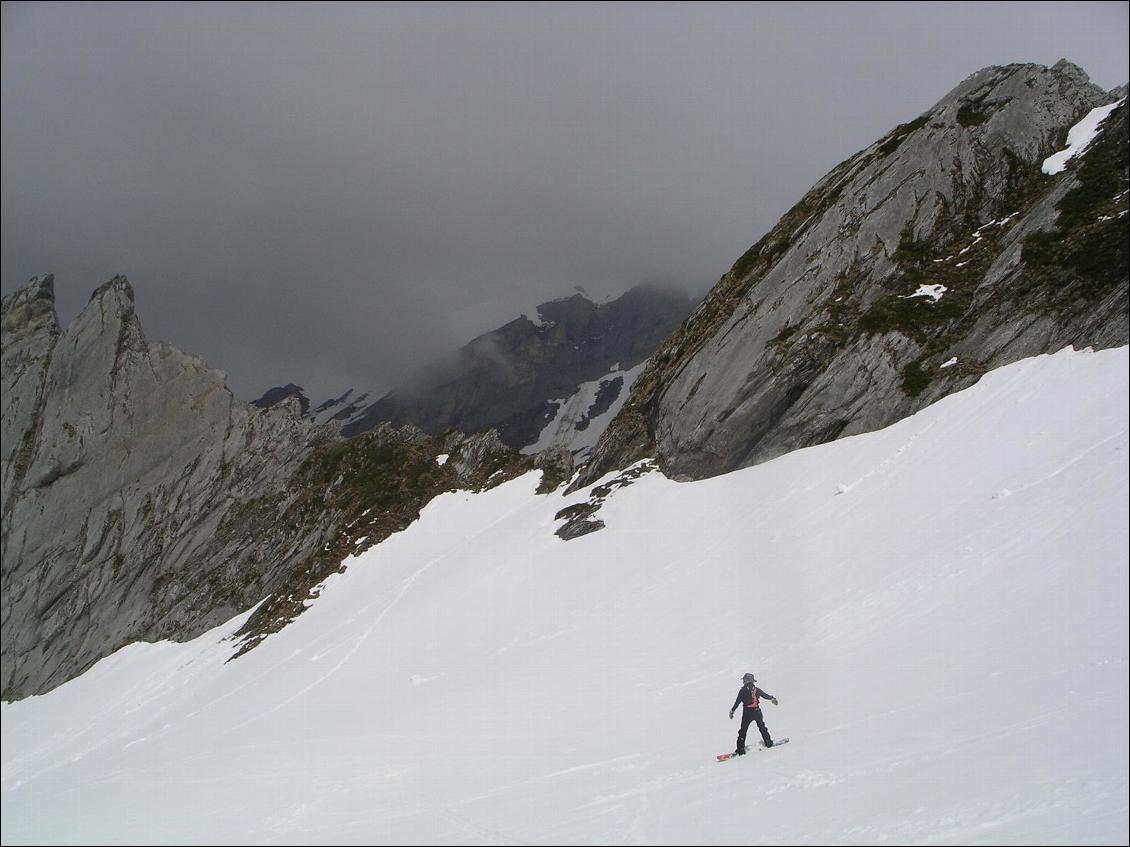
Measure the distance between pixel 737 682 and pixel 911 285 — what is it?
23462 millimetres

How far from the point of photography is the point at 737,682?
1576cm

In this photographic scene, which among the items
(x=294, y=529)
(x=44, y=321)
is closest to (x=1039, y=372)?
(x=294, y=529)

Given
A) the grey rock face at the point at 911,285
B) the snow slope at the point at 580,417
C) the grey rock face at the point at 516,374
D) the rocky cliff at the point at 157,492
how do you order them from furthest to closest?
1. the grey rock face at the point at 516,374
2. the snow slope at the point at 580,417
3. the rocky cliff at the point at 157,492
4. the grey rock face at the point at 911,285

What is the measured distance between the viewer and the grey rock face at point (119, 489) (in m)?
49.9

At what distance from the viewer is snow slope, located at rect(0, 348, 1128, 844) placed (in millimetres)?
8992

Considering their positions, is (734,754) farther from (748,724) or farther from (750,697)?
(750,697)

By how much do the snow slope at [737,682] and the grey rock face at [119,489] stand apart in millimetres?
16578

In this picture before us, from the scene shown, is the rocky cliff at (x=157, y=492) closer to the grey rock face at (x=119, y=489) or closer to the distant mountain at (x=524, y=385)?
the grey rock face at (x=119, y=489)

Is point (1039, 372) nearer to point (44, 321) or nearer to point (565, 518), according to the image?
Answer: point (565, 518)

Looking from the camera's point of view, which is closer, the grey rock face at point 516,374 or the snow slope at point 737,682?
the snow slope at point 737,682

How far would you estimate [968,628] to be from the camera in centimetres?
1313

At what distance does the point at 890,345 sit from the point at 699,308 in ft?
55.1

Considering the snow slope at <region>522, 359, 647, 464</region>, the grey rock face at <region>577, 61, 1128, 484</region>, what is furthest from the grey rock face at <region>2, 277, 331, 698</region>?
the snow slope at <region>522, 359, 647, 464</region>

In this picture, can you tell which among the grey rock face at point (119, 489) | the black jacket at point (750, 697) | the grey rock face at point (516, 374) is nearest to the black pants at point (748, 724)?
the black jacket at point (750, 697)
